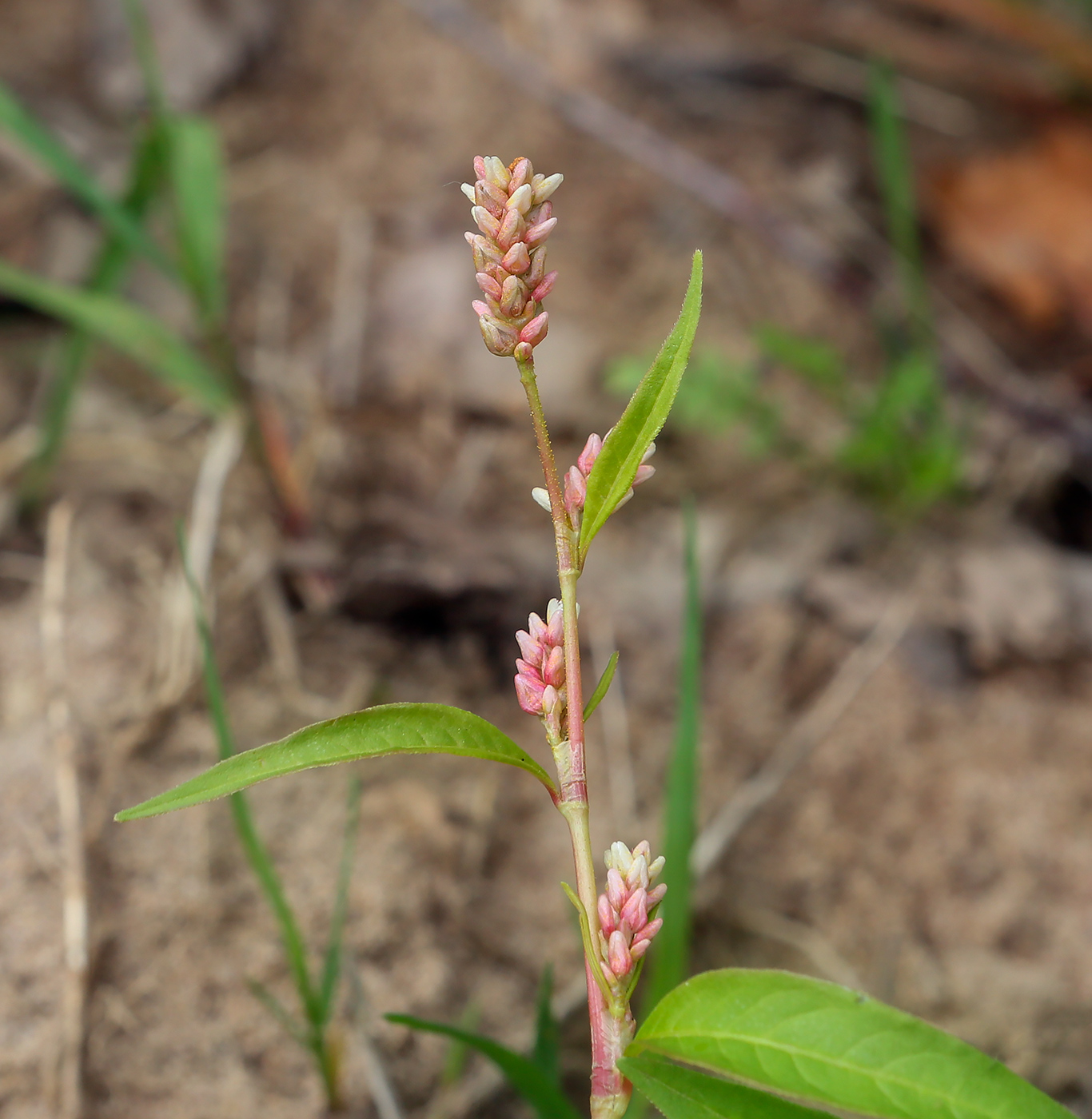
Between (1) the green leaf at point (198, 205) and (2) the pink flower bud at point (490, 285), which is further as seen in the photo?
(1) the green leaf at point (198, 205)

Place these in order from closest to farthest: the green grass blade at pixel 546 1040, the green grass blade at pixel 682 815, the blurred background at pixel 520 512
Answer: the green grass blade at pixel 546 1040 → the green grass blade at pixel 682 815 → the blurred background at pixel 520 512

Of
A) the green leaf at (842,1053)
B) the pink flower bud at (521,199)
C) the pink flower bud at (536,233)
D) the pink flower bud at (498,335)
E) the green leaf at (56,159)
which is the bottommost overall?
the green leaf at (842,1053)

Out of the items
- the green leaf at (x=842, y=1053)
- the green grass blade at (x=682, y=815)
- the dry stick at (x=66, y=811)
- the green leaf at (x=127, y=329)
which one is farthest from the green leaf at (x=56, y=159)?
the green leaf at (x=842, y=1053)

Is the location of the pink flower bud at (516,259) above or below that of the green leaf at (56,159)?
below

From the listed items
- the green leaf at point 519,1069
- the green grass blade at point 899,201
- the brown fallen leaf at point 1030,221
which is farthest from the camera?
the brown fallen leaf at point 1030,221

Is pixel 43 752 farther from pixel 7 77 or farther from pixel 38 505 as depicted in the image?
pixel 7 77

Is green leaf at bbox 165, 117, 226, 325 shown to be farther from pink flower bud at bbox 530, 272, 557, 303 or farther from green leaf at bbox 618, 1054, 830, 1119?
green leaf at bbox 618, 1054, 830, 1119

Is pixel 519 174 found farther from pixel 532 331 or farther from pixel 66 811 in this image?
pixel 66 811

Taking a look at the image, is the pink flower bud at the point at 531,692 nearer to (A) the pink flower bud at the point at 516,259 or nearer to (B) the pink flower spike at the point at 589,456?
(B) the pink flower spike at the point at 589,456
